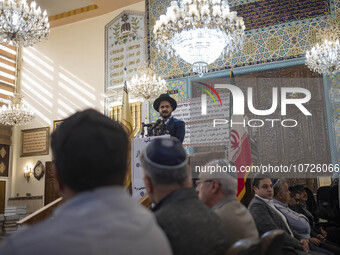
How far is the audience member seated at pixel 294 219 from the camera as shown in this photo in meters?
3.99

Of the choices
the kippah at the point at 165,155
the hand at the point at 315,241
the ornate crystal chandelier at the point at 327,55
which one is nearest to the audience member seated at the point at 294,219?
the hand at the point at 315,241

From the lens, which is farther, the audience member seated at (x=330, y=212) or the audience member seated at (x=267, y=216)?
the audience member seated at (x=330, y=212)

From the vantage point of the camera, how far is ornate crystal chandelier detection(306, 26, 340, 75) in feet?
24.4

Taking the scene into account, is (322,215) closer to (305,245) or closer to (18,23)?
(305,245)

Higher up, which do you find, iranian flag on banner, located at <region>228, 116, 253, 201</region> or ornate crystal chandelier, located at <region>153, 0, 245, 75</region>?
ornate crystal chandelier, located at <region>153, 0, 245, 75</region>

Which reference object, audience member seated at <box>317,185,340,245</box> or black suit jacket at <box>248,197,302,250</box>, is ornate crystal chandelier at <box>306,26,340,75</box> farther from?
black suit jacket at <box>248,197,302,250</box>

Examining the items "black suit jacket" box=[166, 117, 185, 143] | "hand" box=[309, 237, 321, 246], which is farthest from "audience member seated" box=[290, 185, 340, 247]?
"black suit jacket" box=[166, 117, 185, 143]

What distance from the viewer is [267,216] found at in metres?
3.28

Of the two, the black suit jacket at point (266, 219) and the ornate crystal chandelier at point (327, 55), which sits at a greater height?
the ornate crystal chandelier at point (327, 55)

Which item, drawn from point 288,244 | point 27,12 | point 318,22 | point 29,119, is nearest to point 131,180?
point 288,244

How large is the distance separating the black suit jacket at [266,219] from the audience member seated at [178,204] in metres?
1.77

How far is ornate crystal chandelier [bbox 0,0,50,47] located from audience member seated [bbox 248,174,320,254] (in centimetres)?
591

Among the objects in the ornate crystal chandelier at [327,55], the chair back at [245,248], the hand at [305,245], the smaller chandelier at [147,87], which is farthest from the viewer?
the smaller chandelier at [147,87]

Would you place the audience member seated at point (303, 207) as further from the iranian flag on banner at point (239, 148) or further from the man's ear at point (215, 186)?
the man's ear at point (215, 186)
